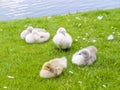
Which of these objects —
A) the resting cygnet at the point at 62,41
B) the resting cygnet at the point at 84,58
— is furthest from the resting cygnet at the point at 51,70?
the resting cygnet at the point at 62,41

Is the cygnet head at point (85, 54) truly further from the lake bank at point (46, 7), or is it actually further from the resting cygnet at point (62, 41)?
the lake bank at point (46, 7)

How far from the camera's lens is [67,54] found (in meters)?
7.98

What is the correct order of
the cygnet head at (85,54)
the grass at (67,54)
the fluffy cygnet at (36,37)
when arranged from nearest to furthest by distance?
the grass at (67,54), the cygnet head at (85,54), the fluffy cygnet at (36,37)

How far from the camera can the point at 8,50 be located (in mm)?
8617

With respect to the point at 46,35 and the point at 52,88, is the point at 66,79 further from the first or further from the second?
the point at 46,35

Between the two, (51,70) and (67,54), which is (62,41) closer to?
(67,54)

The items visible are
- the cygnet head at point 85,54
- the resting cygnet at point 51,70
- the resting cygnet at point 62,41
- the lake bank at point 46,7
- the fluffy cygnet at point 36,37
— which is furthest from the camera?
the lake bank at point 46,7

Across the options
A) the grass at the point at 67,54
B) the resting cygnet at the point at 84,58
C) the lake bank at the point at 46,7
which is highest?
the resting cygnet at the point at 84,58

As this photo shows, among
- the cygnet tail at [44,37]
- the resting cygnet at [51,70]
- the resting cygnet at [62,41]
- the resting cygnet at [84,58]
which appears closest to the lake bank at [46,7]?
the cygnet tail at [44,37]

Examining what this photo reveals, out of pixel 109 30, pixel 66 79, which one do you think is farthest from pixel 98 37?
pixel 66 79

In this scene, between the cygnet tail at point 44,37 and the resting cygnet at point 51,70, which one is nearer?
the resting cygnet at point 51,70

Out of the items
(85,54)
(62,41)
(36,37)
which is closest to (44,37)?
(36,37)

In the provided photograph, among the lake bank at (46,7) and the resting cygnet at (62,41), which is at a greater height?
the resting cygnet at (62,41)

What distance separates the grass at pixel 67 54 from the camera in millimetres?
6625
